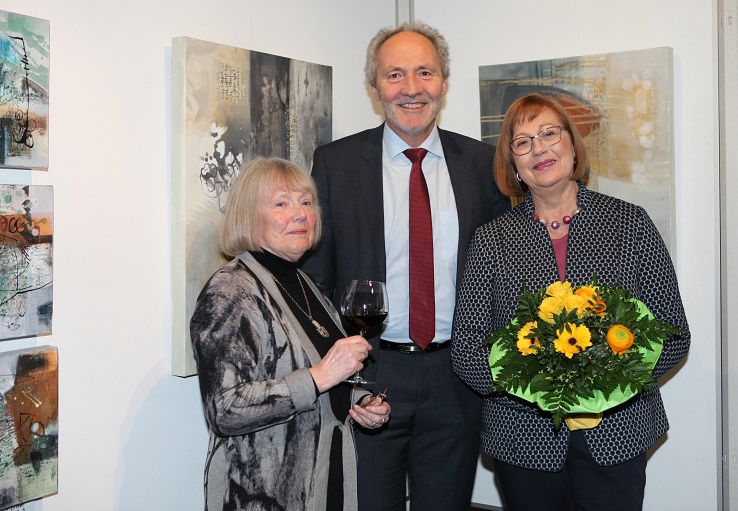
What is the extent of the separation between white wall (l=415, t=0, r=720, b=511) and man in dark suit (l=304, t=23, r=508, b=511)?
1.04m

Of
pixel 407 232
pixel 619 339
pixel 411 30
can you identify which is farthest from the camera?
pixel 411 30

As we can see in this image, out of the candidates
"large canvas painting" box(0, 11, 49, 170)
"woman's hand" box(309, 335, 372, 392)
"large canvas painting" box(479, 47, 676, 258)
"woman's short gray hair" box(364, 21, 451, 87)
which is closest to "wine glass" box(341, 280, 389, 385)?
"woman's hand" box(309, 335, 372, 392)

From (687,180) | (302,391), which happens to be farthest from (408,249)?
(687,180)

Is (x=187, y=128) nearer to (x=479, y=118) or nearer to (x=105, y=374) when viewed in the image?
(x=105, y=374)

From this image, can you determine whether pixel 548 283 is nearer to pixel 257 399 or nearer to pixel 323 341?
pixel 323 341

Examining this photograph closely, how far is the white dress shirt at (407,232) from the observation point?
2.74m

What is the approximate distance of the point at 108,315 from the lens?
2561 millimetres

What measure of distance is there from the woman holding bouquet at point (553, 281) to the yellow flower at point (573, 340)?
0.43 m

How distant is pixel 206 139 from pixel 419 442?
1384 mm

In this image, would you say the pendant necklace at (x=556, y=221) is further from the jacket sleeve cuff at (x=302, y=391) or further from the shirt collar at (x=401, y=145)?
the jacket sleeve cuff at (x=302, y=391)

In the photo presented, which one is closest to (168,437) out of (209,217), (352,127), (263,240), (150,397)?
(150,397)

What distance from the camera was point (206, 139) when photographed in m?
2.83

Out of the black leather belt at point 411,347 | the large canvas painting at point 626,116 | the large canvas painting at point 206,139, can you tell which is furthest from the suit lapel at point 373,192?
the large canvas painting at point 626,116

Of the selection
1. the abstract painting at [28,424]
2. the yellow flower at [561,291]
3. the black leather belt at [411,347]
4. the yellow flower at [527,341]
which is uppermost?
the yellow flower at [561,291]
